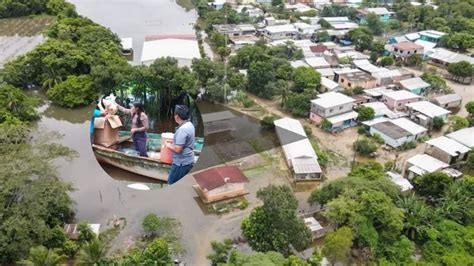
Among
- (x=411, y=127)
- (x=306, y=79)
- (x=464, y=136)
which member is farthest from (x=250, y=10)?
(x=464, y=136)

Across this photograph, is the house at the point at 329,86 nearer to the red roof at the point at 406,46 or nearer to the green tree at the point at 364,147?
the green tree at the point at 364,147

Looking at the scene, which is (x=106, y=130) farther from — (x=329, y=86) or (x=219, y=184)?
(x=329, y=86)

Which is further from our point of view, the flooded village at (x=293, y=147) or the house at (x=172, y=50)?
the house at (x=172, y=50)

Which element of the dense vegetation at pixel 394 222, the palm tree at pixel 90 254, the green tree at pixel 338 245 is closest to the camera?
the palm tree at pixel 90 254

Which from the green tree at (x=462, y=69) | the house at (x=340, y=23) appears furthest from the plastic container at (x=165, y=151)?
the house at (x=340, y=23)

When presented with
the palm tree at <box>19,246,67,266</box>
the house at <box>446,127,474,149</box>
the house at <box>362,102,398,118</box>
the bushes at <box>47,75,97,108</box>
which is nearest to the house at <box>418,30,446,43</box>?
the house at <box>362,102,398,118</box>

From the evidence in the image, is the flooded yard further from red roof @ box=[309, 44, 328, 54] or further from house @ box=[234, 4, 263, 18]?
red roof @ box=[309, 44, 328, 54]

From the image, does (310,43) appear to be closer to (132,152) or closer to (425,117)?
(425,117)
